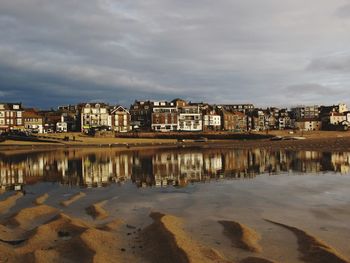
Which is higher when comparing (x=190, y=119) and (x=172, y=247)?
(x=190, y=119)

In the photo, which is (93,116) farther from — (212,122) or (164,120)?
(212,122)

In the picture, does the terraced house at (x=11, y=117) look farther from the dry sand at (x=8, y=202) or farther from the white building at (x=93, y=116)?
the dry sand at (x=8, y=202)

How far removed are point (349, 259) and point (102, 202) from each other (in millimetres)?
12334

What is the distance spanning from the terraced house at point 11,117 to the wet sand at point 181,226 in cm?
11782

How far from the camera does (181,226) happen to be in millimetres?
13836

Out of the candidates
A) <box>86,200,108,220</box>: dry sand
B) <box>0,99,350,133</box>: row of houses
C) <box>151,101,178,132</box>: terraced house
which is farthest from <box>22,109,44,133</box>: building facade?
<box>86,200,108,220</box>: dry sand

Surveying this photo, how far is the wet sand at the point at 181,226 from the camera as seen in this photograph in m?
10.2

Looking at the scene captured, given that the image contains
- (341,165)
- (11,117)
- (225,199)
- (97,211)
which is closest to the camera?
(97,211)

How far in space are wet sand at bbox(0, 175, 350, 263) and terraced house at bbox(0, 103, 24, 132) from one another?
387ft

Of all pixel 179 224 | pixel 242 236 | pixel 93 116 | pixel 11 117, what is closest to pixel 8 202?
pixel 179 224

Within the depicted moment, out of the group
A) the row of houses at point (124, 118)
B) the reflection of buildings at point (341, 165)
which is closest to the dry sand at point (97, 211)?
the reflection of buildings at point (341, 165)

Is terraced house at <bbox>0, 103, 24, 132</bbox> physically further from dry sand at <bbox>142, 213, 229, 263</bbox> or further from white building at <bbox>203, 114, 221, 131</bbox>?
dry sand at <bbox>142, 213, 229, 263</bbox>

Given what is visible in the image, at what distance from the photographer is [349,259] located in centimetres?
983

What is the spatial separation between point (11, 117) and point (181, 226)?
13032cm
